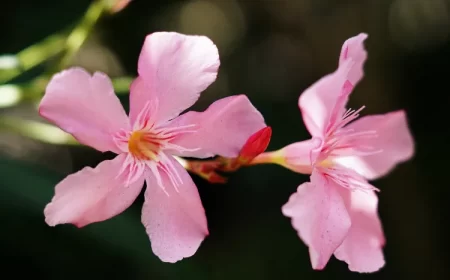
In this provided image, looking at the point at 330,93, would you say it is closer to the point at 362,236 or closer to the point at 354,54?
the point at 354,54

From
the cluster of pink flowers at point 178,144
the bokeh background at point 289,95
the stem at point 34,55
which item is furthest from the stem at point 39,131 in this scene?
the bokeh background at point 289,95

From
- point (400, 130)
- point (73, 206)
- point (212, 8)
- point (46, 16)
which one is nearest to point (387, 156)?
point (400, 130)

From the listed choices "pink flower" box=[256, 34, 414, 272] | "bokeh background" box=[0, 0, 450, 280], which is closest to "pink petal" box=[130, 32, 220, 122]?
"pink flower" box=[256, 34, 414, 272]

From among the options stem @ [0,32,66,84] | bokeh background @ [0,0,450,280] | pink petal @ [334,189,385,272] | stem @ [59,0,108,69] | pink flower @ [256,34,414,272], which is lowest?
bokeh background @ [0,0,450,280]

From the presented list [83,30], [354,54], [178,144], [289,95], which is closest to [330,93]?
[354,54]

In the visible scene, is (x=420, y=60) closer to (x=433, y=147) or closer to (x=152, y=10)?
(x=433, y=147)

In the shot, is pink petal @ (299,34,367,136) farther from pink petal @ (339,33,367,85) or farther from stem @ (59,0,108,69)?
stem @ (59,0,108,69)

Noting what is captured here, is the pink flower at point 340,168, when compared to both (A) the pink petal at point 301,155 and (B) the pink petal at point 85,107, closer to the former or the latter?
(A) the pink petal at point 301,155
